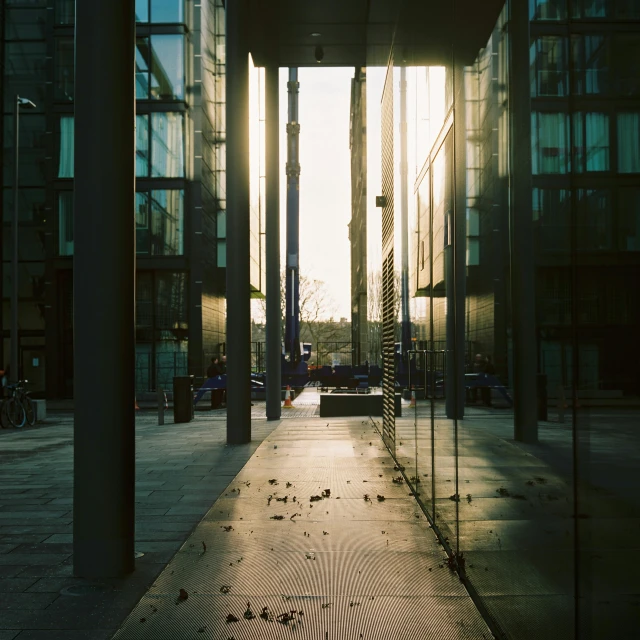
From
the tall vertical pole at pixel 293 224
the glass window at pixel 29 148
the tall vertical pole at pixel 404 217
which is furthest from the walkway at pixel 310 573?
the glass window at pixel 29 148

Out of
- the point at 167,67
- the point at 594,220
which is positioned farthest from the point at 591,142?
the point at 167,67

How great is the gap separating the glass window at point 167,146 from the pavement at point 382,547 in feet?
73.9

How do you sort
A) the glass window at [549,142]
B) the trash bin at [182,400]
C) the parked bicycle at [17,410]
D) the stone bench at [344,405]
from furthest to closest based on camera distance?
the stone bench at [344,405], the trash bin at [182,400], the parked bicycle at [17,410], the glass window at [549,142]

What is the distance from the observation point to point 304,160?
80.7 feet

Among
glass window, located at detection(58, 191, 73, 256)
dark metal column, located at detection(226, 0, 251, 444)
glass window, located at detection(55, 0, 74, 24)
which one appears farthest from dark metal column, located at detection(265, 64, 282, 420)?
glass window, located at detection(55, 0, 74, 24)

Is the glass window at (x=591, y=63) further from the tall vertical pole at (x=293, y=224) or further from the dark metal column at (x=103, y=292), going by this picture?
the tall vertical pole at (x=293, y=224)

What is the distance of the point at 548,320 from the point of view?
2.50 m

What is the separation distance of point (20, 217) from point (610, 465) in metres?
33.3

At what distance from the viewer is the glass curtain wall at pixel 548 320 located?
191 centimetres

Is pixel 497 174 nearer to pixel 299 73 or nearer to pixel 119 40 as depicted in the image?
pixel 119 40

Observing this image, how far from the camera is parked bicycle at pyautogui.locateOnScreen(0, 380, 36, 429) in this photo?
15.8m

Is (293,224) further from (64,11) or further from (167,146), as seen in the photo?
(64,11)

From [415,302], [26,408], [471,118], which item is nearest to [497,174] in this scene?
[471,118]

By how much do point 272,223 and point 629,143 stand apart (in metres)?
13.8
